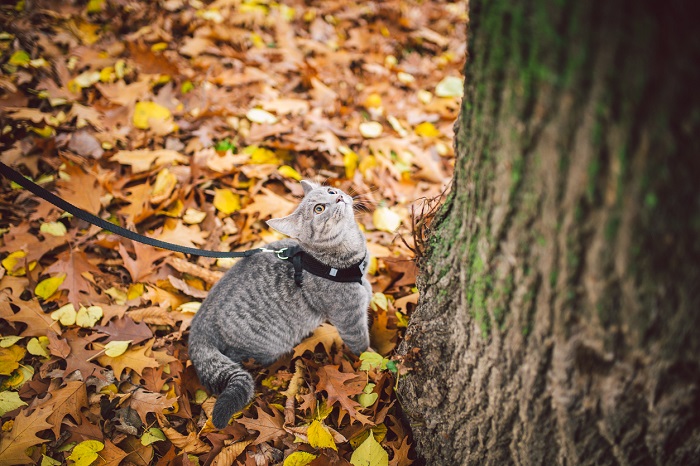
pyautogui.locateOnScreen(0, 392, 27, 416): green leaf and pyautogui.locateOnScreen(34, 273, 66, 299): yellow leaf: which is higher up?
pyautogui.locateOnScreen(34, 273, 66, 299): yellow leaf

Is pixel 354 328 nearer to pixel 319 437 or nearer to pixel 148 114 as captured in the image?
pixel 319 437

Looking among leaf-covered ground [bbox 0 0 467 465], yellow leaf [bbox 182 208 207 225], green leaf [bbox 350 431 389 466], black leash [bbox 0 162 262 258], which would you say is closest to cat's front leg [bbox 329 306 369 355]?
leaf-covered ground [bbox 0 0 467 465]

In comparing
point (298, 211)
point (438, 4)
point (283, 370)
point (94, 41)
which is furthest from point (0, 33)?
point (438, 4)

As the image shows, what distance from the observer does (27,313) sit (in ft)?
8.55

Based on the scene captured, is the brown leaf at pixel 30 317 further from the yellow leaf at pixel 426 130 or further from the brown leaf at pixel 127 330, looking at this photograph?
the yellow leaf at pixel 426 130

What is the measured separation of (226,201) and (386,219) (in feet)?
4.65

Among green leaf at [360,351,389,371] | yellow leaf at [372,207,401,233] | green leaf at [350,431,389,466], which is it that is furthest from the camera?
yellow leaf at [372,207,401,233]

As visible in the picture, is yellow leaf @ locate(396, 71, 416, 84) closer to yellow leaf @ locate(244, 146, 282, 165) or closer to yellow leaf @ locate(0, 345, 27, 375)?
yellow leaf @ locate(244, 146, 282, 165)

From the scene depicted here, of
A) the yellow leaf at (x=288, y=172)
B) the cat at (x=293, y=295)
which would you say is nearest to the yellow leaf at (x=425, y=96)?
the yellow leaf at (x=288, y=172)

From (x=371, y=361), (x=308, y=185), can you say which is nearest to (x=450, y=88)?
(x=308, y=185)

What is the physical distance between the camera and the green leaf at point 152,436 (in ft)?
7.32

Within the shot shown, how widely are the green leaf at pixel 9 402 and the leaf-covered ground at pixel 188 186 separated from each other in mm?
10

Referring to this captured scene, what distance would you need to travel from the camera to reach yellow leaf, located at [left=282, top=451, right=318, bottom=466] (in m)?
2.06

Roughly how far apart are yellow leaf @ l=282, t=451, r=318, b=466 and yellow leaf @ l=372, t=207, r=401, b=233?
1.83 meters
